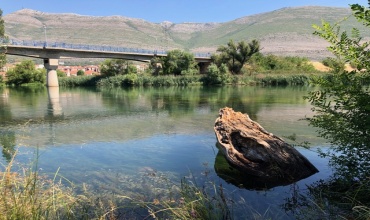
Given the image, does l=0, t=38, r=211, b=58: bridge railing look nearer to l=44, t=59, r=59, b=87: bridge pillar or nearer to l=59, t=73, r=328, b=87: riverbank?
l=44, t=59, r=59, b=87: bridge pillar

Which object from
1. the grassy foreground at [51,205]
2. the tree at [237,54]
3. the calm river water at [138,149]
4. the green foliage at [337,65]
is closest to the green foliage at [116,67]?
the tree at [237,54]

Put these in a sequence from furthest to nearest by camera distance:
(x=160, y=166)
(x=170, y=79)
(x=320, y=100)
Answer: (x=170, y=79)
(x=160, y=166)
(x=320, y=100)

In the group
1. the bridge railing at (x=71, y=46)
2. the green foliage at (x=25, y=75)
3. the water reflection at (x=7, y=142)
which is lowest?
the water reflection at (x=7, y=142)

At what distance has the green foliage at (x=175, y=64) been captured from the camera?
64.2 m

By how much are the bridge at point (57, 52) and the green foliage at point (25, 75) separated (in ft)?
56.9

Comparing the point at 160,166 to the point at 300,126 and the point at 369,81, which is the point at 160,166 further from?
the point at 300,126

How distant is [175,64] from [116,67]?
16.1m

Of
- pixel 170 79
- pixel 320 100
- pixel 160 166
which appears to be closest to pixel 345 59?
pixel 320 100

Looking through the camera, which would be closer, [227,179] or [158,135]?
[227,179]

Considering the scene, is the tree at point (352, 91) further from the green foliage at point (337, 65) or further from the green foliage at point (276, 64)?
the green foliage at point (276, 64)

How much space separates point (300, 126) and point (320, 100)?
8.86 metres

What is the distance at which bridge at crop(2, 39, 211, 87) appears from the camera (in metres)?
49.8

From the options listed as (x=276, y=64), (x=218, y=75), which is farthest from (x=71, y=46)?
(x=276, y=64)

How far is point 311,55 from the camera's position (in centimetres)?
12669
